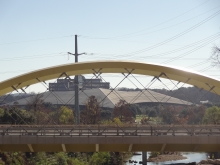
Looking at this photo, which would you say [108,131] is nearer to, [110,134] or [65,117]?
[110,134]

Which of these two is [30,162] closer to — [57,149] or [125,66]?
[57,149]

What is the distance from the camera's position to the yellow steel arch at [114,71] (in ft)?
82.1

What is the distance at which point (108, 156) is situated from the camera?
44.5m

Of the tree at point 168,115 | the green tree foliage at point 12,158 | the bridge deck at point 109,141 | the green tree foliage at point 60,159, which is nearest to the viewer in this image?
the bridge deck at point 109,141

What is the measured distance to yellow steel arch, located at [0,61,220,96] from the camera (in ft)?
82.1

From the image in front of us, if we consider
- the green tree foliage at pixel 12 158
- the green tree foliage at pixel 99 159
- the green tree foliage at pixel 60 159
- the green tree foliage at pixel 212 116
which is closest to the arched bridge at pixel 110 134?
the green tree foliage at pixel 12 158

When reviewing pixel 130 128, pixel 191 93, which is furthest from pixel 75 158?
pixel 191 93

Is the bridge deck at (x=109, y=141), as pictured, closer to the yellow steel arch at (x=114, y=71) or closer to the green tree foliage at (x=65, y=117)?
the yellow steel arch at (x=114, y=71)

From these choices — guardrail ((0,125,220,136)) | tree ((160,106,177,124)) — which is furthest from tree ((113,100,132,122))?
guardrail ((0,125,220,136))

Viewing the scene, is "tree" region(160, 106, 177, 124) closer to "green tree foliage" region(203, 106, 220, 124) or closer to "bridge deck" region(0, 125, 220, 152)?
"green tree foliage" region(203, 106, 220, 124)

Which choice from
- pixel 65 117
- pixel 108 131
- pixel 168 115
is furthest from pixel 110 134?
pixel 168 115

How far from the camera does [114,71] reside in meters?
26.6

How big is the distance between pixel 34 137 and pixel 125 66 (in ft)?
22.5

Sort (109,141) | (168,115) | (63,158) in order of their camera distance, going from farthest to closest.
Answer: (168,115)
(63,158)
(109,141)
